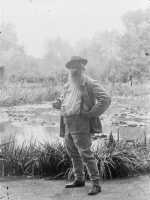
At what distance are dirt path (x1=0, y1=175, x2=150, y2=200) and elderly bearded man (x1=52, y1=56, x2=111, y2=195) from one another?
0.12 m

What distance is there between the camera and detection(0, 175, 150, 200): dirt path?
2918 mm

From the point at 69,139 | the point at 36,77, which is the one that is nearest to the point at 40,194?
the point at 69,139

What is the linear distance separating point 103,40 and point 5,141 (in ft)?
4.38

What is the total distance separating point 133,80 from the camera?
3.84m

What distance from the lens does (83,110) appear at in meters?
2.79

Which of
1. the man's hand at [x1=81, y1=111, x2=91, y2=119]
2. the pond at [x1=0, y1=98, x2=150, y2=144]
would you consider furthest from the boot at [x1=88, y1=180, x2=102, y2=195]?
the pond at [x1=0, y1=98, x2=150, y2=144]

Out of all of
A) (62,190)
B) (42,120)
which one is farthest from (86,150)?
(42,120)

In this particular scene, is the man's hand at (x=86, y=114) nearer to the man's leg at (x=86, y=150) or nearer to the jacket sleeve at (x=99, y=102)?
the jacket sleeve at (x=99, y=102)

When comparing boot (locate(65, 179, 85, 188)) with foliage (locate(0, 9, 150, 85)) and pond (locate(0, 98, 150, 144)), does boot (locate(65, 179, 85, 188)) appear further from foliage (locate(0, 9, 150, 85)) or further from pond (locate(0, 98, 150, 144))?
foliage (locate(0, 9, 150, 85))

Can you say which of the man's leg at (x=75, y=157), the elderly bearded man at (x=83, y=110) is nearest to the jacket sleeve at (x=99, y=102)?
the elderly bearded man at (x=83, y=110)

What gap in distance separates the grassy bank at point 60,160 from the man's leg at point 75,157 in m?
0.32

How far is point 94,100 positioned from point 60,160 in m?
0.90

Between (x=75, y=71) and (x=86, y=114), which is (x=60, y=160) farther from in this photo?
(x=75, y=71)

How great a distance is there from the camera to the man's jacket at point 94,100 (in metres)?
2.73
